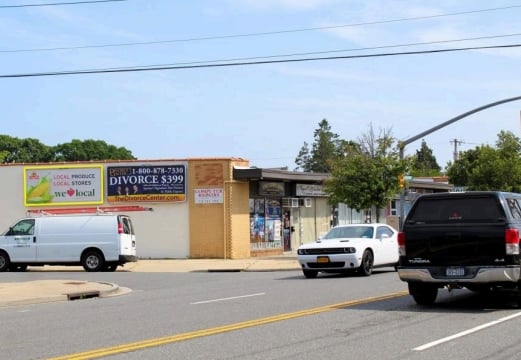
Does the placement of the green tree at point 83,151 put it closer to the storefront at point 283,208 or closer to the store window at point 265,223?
the storefront at point 283,208

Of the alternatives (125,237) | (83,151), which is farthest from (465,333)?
(83,151)

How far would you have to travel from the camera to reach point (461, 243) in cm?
1263

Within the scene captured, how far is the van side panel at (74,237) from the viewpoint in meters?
26.2

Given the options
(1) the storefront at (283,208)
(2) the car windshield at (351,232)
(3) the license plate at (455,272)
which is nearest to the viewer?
(3) the license plate at (455,272)

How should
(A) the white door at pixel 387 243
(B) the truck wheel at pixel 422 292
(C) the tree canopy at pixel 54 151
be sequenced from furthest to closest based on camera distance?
(C) the tree canopy at pixel 54 151 → (A) the white door at pixel 387 243 → (B) the truck wheel at pixel 422 292

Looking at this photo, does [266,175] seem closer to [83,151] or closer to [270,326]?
[270,326]

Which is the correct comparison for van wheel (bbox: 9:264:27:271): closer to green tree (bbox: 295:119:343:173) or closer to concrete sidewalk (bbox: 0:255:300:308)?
concrete sidewalk (bbox: 0:255:300:308)

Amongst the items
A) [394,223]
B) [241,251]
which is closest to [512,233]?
[241,251]

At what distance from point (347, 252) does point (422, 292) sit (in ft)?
22.6

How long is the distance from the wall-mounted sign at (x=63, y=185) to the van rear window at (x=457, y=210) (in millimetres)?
23349

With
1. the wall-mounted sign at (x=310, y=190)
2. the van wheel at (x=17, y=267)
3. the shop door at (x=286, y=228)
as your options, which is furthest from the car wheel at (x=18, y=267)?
the wall-mounted sign at (x=310, y=190)

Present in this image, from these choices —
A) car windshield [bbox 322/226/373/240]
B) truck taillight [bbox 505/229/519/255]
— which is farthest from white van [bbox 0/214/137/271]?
truck taillight [bbox 505/229/519/255]

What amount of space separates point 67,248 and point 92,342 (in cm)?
1715

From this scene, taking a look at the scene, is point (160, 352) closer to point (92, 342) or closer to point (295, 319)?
point (92, 342)
